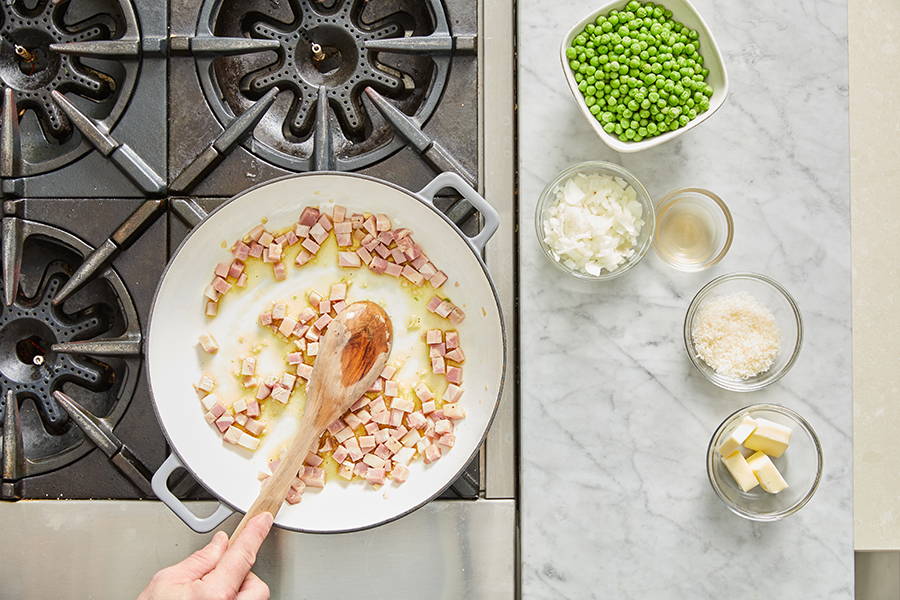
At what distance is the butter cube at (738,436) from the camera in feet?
3.03

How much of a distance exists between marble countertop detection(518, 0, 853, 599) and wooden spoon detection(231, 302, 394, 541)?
0.68 ft

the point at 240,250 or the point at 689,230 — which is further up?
the point at 240,250

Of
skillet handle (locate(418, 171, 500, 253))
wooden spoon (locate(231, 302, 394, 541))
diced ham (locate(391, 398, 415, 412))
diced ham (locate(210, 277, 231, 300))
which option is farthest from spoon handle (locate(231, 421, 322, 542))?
skillet handle (locate(418, 171, 500, 253))

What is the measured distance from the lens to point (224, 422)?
0.96m

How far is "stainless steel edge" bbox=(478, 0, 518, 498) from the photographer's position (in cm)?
96

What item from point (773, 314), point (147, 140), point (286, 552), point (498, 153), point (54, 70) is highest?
point (54, 70)

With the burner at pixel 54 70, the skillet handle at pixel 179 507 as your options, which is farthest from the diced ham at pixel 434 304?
the burner at pixel 54 70

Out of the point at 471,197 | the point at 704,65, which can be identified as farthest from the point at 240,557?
the point at 704,65

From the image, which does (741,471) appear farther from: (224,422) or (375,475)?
(224,422)

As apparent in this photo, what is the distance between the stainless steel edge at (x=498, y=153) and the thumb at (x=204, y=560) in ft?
1.11

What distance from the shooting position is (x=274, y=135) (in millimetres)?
987

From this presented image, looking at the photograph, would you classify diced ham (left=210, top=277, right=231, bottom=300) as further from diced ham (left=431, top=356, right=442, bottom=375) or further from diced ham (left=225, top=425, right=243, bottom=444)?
diced ham (left=431, top=356, right=442, bottom=375)

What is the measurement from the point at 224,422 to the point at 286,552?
0.63 ft

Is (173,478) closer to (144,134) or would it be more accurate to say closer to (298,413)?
(298,413)
